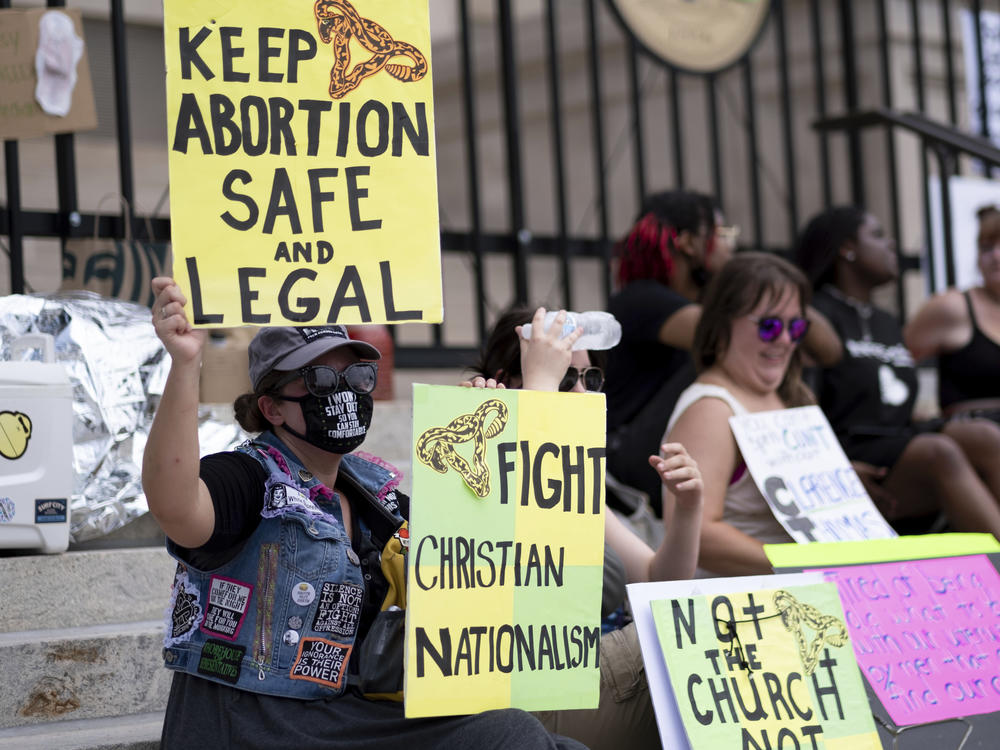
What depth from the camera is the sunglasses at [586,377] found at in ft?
9.13

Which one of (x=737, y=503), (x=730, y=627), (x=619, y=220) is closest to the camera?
(x=730, y=627)

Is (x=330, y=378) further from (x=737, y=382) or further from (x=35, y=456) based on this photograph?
(x=737, y=382)

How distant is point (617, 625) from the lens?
308 cm

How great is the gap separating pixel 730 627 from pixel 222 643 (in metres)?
1.05

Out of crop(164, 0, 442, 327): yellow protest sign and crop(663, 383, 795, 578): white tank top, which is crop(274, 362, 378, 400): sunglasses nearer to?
crop(164, 0, 442, 327): yellow protest sign

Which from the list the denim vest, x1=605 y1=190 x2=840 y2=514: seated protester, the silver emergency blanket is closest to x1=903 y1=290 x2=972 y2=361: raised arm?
x1=605 y1=190 x2=840 y2=514: seated protester

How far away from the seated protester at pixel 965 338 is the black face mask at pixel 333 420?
10.2 feet

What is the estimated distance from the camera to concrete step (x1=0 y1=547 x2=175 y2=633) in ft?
9.86

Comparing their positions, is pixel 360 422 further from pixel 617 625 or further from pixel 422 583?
pixel 617 625

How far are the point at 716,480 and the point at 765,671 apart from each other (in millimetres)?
860

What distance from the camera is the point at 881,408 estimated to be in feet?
14.6

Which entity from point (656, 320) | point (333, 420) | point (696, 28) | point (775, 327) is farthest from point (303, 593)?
point (696, 28)

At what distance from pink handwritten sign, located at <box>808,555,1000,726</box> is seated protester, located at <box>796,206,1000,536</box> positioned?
977 mm

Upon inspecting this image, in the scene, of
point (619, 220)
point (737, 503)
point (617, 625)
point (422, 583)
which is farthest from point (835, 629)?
point (619, 220)
